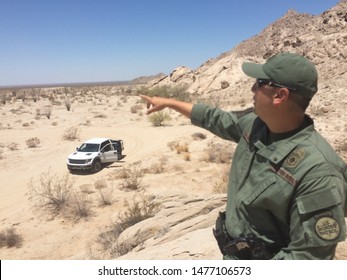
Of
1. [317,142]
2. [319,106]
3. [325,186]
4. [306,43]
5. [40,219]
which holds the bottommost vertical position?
[40,219]

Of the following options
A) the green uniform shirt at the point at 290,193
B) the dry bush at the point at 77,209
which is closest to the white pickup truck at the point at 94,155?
the dry bush at the point at 77,209

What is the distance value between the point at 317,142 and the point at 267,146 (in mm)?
311

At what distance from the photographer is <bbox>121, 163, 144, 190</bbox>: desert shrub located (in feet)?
38.2

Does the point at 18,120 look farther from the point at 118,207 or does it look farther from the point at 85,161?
the point at 118,207

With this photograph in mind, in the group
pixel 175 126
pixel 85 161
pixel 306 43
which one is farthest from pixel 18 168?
pixel 306 43

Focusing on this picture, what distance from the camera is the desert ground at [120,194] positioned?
5.70m

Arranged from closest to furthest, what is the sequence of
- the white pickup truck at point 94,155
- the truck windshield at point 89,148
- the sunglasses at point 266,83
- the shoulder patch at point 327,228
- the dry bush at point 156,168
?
the shoulder patch at point 327,228 < the sunglasses at point 266,83 < the dry bush at point 156,168 < the white pickup truck at point 94,155 < the truck windshield at point 89,148

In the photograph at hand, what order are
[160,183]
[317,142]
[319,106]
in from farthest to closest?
[319,106]
[160,183]
[317,142]

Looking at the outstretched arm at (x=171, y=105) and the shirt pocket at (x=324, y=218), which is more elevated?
the outstretched arm at (x=171, y=105)

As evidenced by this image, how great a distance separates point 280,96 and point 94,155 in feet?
40.4

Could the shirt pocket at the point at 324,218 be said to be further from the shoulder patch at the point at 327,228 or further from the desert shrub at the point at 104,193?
the desert shrub at the point at 104,193

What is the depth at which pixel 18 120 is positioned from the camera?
2680 cm

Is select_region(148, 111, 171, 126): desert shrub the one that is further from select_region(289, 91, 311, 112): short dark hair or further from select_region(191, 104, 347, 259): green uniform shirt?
select_region(289, 91, 311, 112): short dark hair

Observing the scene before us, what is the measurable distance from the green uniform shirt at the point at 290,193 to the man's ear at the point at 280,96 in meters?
0.22
